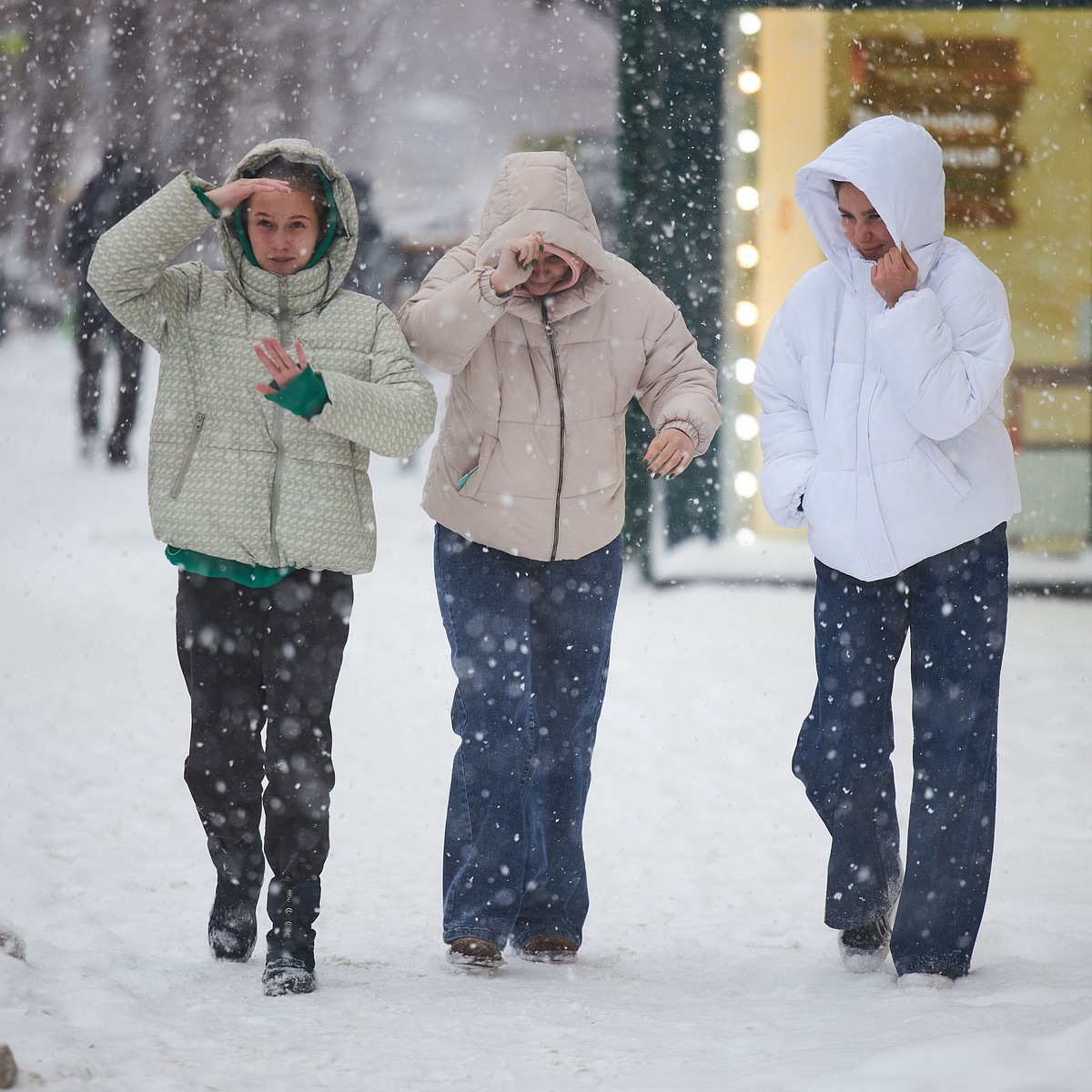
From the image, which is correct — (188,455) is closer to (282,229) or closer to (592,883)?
(282,229)

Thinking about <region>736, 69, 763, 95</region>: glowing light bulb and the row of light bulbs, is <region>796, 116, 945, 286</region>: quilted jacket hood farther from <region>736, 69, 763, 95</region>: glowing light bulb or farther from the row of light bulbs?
<region>736, 69, 763, 95</region>: glowing light bulb

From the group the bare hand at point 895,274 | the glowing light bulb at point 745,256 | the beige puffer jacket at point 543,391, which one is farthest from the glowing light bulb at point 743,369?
the bare hand at point 895,274

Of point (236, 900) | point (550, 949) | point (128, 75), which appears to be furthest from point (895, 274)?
point (128, 75)

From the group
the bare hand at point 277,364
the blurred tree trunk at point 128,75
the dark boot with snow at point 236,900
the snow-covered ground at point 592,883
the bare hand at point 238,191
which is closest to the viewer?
the snow-covered ground at point 592,883

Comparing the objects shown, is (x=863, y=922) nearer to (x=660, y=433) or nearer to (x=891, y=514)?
(x=891, y=514)

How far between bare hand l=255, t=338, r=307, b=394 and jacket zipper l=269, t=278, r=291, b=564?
0.19 m

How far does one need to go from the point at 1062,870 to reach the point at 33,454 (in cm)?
850

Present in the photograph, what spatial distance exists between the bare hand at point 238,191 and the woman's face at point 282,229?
0.11 feet

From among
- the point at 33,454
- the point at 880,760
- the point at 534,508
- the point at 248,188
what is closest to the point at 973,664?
the point at 880,760

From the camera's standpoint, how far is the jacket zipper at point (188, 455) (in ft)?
9.75

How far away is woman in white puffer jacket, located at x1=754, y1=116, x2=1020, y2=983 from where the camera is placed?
2910mm

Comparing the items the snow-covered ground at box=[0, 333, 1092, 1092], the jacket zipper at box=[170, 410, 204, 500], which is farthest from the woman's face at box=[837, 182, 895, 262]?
the snow-covered ground at box=[0, 333, 1092, 1092]

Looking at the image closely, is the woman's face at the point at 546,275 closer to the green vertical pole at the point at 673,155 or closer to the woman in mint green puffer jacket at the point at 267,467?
the woman in mint green puffer jacket at the point at 267,467

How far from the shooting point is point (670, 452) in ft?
10.1
